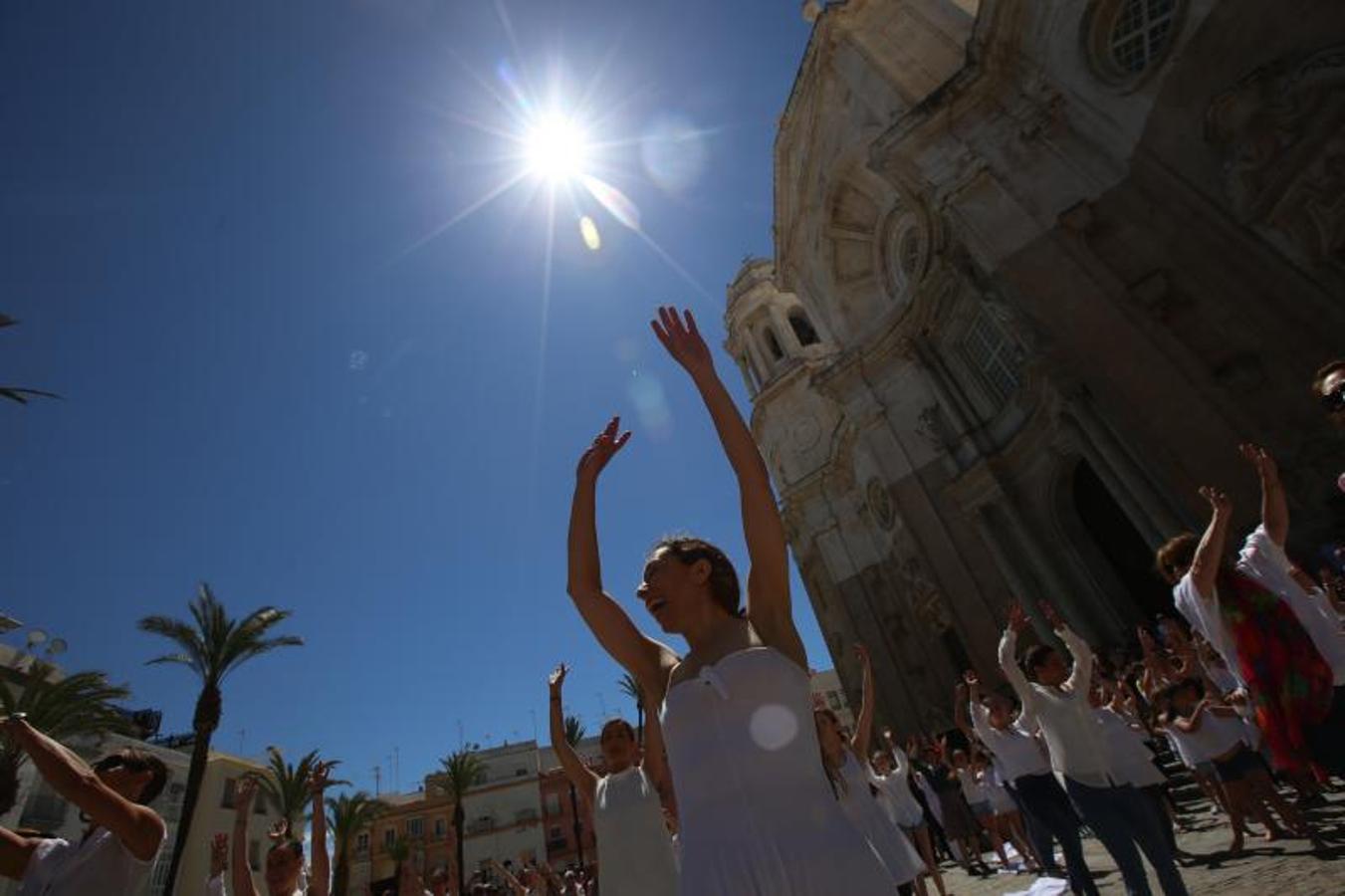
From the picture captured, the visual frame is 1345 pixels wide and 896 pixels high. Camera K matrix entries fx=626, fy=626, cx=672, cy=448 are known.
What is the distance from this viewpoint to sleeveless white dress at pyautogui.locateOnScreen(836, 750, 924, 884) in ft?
17.2

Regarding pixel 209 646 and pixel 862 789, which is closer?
pixel 862 789

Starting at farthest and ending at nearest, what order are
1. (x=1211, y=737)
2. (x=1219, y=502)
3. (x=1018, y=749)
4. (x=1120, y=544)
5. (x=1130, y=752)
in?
1. (x=1120, y=544)
2. (x=1211, y=737)
3. (x=1018, y=749)
4. (x=1130, y=752)
5. (x=1219, y=502)

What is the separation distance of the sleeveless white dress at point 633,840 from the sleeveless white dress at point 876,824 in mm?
2219

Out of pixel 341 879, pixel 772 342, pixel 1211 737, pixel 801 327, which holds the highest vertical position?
pixel 801 327

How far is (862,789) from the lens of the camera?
5.80 metres

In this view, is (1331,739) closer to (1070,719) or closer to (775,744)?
(1070,719)

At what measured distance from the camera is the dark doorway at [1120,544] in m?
16.2

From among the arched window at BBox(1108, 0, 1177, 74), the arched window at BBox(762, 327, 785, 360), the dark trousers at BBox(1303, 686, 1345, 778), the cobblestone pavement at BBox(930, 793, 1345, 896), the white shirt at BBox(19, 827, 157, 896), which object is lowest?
the cobblestone pavement at BBox(930, 793, 1345, 896)

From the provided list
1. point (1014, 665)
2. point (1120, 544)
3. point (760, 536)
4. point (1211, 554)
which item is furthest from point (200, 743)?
point (1120, 544)

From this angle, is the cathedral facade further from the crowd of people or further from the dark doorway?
the crowd of people

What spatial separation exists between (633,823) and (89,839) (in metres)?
2.80

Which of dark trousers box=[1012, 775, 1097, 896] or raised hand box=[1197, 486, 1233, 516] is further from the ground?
→ raised hand box=[1197, 486, 1233, 516]

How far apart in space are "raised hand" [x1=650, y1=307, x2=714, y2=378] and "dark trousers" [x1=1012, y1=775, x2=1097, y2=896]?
5.51 meters

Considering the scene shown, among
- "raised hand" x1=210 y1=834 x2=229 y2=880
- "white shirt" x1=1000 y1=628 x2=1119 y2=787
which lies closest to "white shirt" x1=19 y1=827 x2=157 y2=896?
"raised hand" x1=210 y1=834 x2=229 y2=880
